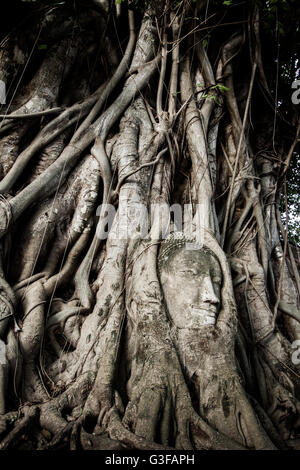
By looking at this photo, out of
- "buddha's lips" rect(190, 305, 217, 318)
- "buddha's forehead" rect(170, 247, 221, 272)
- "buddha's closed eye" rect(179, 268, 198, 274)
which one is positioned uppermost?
"buddha's forehead" rect(170, 247, 221, 272)

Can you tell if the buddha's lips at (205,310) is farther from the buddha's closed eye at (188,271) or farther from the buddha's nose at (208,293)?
the buddha's closed eye at (188,271)

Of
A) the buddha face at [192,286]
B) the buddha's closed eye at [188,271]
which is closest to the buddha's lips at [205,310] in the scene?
the buddha face at [192,286]

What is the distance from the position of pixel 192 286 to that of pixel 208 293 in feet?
0.35

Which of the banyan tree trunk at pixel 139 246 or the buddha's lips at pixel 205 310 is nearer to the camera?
the banyan tree trunk at pixel 139 246

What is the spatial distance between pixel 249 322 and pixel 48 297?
59.5 inches

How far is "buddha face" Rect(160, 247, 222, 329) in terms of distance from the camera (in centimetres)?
175

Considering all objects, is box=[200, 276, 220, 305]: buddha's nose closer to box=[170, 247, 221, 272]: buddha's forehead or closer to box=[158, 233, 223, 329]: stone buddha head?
box=[158, 233, 223, 329]: stone buddha head

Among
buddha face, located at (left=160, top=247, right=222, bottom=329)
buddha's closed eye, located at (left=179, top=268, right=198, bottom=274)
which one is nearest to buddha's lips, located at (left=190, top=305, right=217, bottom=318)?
buddha face, located at (left=160, top=247, right=222, bottom=329)

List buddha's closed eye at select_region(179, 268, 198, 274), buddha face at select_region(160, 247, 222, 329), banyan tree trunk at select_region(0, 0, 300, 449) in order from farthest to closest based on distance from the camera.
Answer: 1. buddha's closed eye at select_region(179, 268, 198, 274)
2. buddha face at select_region(160, 247, 222, 329)
3. banyan tree trunk at select_region(0, 0, 300, 449)

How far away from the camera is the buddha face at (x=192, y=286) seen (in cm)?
175

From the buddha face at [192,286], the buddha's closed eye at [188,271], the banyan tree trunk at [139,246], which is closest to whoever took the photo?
the banyan tree trunk at [139,246]

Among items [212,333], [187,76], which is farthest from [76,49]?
[212,333]

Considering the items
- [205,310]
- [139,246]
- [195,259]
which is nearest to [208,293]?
[205,310]

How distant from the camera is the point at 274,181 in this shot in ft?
11.3
